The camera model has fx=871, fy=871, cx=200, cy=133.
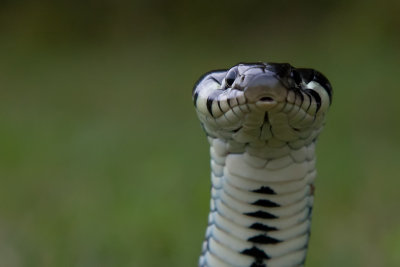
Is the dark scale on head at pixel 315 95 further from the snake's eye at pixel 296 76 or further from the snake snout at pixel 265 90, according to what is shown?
the snake snout at pixel 265 90

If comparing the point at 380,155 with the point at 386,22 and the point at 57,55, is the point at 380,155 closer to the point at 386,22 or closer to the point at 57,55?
the point at 386,22

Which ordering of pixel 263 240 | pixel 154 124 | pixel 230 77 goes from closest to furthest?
pixel 230 77
pixel 263 240
pixel 154 124

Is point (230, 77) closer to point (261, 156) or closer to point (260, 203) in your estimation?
point (261, 156)

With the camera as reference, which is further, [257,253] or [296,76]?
[257,253]

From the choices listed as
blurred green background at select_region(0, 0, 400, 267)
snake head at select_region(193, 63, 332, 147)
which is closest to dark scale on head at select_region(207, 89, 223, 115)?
snake head at select_region(193, 63, 332, 147)

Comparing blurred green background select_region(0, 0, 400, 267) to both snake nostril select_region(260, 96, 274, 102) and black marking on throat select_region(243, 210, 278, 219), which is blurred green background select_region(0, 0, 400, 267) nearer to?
black marking on throat select_region(243, 210, 278, 219)

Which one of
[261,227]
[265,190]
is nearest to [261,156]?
[265,190]

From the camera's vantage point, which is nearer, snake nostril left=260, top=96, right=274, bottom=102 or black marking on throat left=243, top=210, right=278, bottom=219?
snake nostril left=260, top=96, right=274, bottom=102
